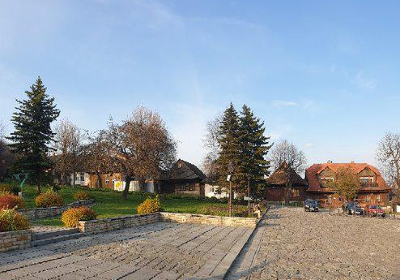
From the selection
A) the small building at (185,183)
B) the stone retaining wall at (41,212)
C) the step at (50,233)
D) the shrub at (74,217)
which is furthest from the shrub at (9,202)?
the small building at (185,183)

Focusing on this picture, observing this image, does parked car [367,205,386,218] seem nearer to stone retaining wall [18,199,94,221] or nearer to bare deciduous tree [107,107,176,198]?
bare deciduous tree [107,107,176,198]

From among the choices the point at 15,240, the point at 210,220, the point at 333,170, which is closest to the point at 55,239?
the point at 15,240

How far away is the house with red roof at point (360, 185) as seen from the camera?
51250 millimetres

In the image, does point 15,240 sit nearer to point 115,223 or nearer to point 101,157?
point 115,223

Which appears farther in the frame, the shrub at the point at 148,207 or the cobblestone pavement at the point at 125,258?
the shrub at the point at 148,207

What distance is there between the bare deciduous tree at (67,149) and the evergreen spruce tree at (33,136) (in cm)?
1683

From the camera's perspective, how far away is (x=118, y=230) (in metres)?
13.6

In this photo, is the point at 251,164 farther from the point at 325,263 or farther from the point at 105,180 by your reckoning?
the point at 105,180

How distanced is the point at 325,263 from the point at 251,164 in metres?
26.9

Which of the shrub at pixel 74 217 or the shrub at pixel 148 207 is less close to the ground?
the shrub at pixel 74 217

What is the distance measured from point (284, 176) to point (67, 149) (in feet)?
118

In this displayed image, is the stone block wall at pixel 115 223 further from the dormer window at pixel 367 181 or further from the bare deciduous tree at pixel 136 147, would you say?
the dormer window at pixel 367 181

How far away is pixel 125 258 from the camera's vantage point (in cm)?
841

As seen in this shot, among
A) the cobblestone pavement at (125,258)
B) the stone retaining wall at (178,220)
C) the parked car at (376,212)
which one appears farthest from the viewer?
the parked car at (376,212)
